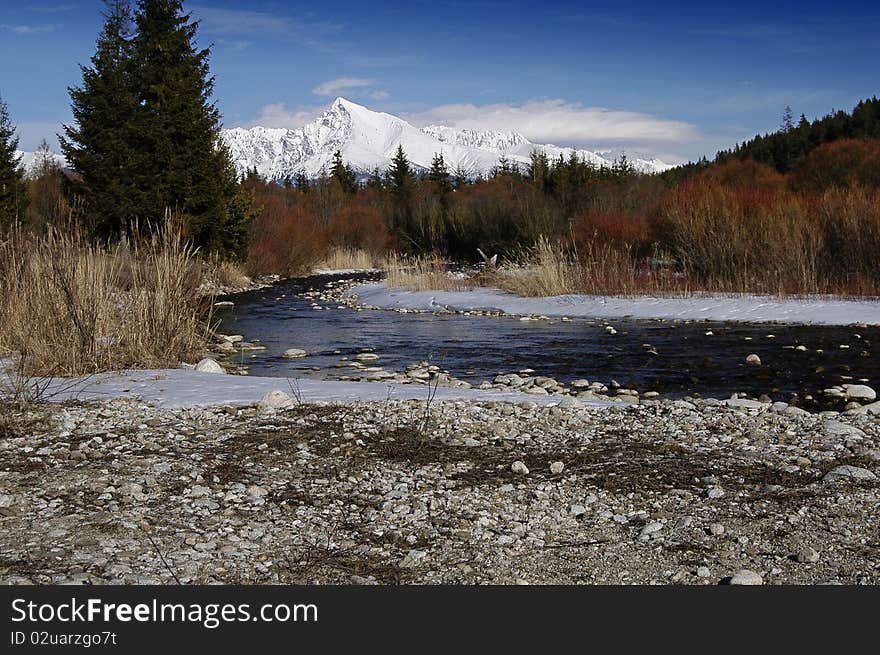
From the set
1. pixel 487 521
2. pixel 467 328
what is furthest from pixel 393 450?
pixel 467 328

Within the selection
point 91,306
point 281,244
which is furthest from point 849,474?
point 281,244

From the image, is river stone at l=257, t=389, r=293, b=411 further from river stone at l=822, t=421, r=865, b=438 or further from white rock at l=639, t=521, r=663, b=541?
river stone at l=822, t=421, r=865, b=438

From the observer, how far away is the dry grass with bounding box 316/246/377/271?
34.5 meters

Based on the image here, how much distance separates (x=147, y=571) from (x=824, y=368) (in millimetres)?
8524

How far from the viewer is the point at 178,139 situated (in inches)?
935

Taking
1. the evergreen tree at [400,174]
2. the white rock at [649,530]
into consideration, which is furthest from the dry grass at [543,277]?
the evergreen tree at [400,174]

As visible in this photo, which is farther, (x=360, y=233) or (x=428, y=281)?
(x=360, y=233)

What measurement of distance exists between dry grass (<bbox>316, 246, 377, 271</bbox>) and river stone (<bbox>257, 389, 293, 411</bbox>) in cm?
2744

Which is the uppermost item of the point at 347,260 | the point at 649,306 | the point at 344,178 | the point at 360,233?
the point at 344,178

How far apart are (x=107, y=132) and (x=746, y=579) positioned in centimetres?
2574

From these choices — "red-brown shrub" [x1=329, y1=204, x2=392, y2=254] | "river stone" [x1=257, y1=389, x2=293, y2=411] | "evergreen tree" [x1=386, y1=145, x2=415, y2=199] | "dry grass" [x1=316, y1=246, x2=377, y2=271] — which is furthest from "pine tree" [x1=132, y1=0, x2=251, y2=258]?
"evergreen tree" [x1=386, y1=145, x2=415, y2=199]

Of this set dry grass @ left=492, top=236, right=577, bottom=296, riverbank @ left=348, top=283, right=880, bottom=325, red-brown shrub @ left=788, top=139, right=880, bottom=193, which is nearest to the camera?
riverbank @ left=348, top=283, right=880, bottom=325

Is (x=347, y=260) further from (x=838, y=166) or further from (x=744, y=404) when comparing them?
(x=744, y=404)

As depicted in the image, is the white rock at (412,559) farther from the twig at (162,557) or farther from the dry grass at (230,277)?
the dry grass at (230,277)
